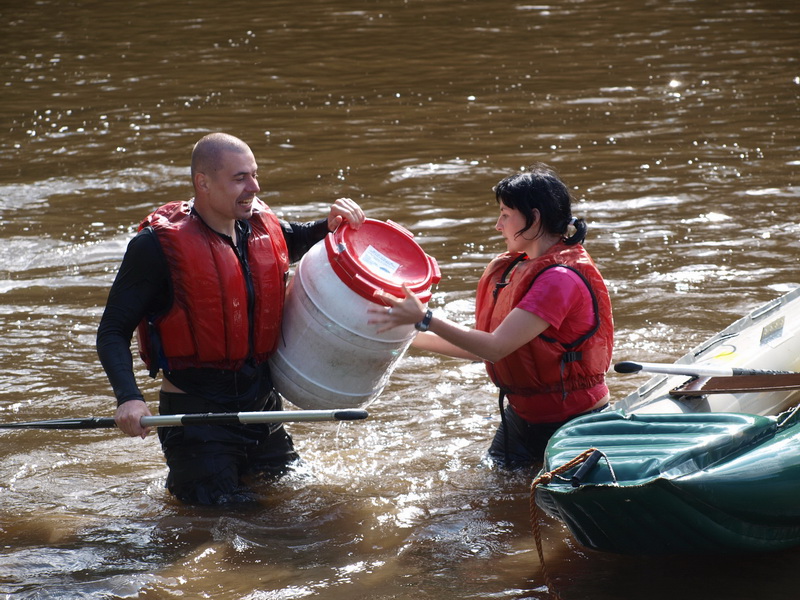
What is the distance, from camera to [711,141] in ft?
31.6

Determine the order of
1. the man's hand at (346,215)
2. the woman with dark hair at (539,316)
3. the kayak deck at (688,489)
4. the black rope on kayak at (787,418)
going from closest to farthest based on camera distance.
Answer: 1. the kayak deck at (688,489)
2. the black rope on kayak at (787,418)
3. the woman with dark hair at (539,316)
4. the man's hand at (346,215)

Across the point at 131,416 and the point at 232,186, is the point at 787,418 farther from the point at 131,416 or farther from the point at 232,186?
the point at 131,416

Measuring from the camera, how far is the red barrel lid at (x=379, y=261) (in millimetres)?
3875

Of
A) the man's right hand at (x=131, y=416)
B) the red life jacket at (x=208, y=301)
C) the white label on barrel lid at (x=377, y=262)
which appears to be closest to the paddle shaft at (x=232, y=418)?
the man's right hand at (x=131, y=416)

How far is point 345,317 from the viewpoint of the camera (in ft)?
12.7

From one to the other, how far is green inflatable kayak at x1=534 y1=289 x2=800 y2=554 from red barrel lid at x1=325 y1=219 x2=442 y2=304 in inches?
32.2

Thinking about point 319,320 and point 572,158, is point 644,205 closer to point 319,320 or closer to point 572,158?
point 572,158

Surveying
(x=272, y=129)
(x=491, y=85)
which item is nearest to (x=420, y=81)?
(x=491, y=85)

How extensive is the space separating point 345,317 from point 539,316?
73cm

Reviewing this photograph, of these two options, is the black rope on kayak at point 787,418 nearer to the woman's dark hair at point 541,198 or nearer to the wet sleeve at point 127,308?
the woman's dark hair at point 541,198

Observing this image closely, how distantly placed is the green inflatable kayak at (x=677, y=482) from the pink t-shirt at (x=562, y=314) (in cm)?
36

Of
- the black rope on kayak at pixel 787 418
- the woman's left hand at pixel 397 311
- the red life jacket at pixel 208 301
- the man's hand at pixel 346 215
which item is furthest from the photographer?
the man's hand at pixel 346 215

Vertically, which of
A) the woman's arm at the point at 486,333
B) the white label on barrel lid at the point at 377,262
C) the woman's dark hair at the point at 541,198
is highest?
the woman's dark hair at the point at 541,198

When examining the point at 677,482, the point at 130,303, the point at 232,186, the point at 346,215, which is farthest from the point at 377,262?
the point at 677,482
